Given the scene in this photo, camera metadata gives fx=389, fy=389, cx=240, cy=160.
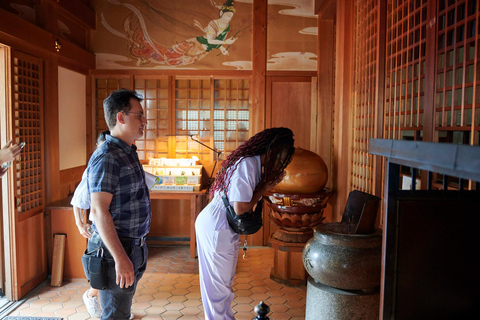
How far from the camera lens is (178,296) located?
412cm

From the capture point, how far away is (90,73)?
5.80 meters

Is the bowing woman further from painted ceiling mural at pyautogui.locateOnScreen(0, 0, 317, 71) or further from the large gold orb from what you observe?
painted ceiling mural at pyautogui.locateOnScreen(0, 0, 317, 71)

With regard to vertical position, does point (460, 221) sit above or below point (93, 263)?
above

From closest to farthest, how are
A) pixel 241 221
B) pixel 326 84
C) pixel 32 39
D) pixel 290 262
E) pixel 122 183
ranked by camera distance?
pixel 122 183, pixel 241 221, pixel 32 39, pixel 290 262, pixel 326 84

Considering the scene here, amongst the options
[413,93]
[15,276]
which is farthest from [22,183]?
[413,93]

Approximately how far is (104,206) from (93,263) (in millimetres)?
346

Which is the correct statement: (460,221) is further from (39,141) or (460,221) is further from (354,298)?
(39,141)

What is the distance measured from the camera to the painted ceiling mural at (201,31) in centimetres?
571

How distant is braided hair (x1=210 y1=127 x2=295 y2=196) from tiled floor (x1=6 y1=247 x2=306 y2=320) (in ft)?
5.10

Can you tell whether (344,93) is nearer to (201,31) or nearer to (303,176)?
(303,176)

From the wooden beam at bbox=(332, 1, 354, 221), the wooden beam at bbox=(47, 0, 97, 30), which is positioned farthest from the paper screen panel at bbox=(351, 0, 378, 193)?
the wooden beam at bbox=(47, 0, 97, 30)

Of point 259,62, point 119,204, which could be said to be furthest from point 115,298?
point 259,62

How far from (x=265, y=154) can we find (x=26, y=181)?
9.25 ft

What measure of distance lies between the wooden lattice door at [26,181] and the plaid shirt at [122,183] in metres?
2.21
